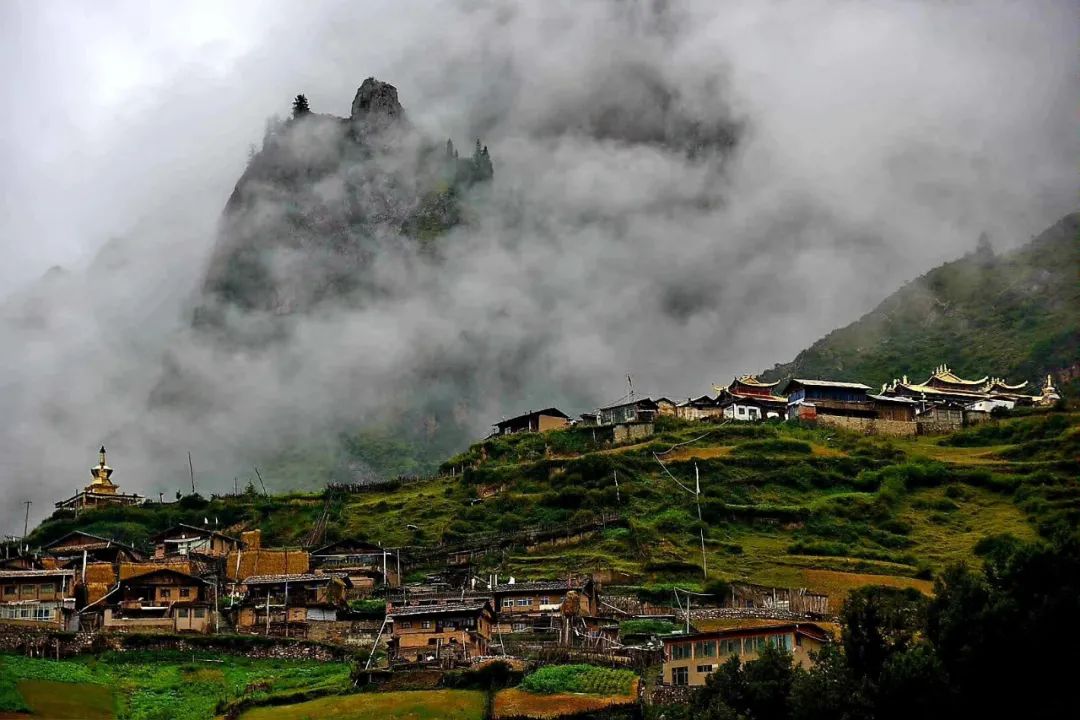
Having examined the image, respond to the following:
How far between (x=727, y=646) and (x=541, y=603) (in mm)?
15060

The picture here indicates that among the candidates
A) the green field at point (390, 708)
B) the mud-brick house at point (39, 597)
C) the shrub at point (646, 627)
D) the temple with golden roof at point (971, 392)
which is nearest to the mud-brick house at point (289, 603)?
the mud-brick house at point (39, 597)

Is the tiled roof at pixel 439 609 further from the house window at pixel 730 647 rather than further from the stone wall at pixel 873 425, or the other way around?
the stone wall at pixel 873 425

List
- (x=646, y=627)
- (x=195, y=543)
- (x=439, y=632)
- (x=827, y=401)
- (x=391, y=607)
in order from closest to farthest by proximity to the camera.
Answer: (x=439, y=632) → (x=646, y=627) → (x=391, y=607) → (x=195, y=543) → (x=827, y=401)

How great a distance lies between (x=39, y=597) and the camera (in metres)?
69.8

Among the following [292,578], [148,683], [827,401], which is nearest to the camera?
[148,683]

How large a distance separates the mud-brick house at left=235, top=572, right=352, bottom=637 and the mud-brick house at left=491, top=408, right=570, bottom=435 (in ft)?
147

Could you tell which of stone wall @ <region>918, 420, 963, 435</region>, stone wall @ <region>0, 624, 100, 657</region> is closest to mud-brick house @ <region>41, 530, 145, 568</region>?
stone wall @ <region>0, 624, 100, 657</region>

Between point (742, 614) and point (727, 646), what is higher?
point (742, 614)

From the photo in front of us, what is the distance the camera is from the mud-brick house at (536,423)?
116 m

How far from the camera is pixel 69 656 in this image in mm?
61156

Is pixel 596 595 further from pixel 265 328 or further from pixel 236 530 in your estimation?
pixel 265 328

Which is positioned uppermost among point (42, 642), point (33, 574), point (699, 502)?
point (699, 502)

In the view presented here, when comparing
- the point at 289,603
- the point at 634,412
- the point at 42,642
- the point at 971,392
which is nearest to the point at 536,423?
the point at 634,412

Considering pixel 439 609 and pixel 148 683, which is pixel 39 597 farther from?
pixel 439 609
